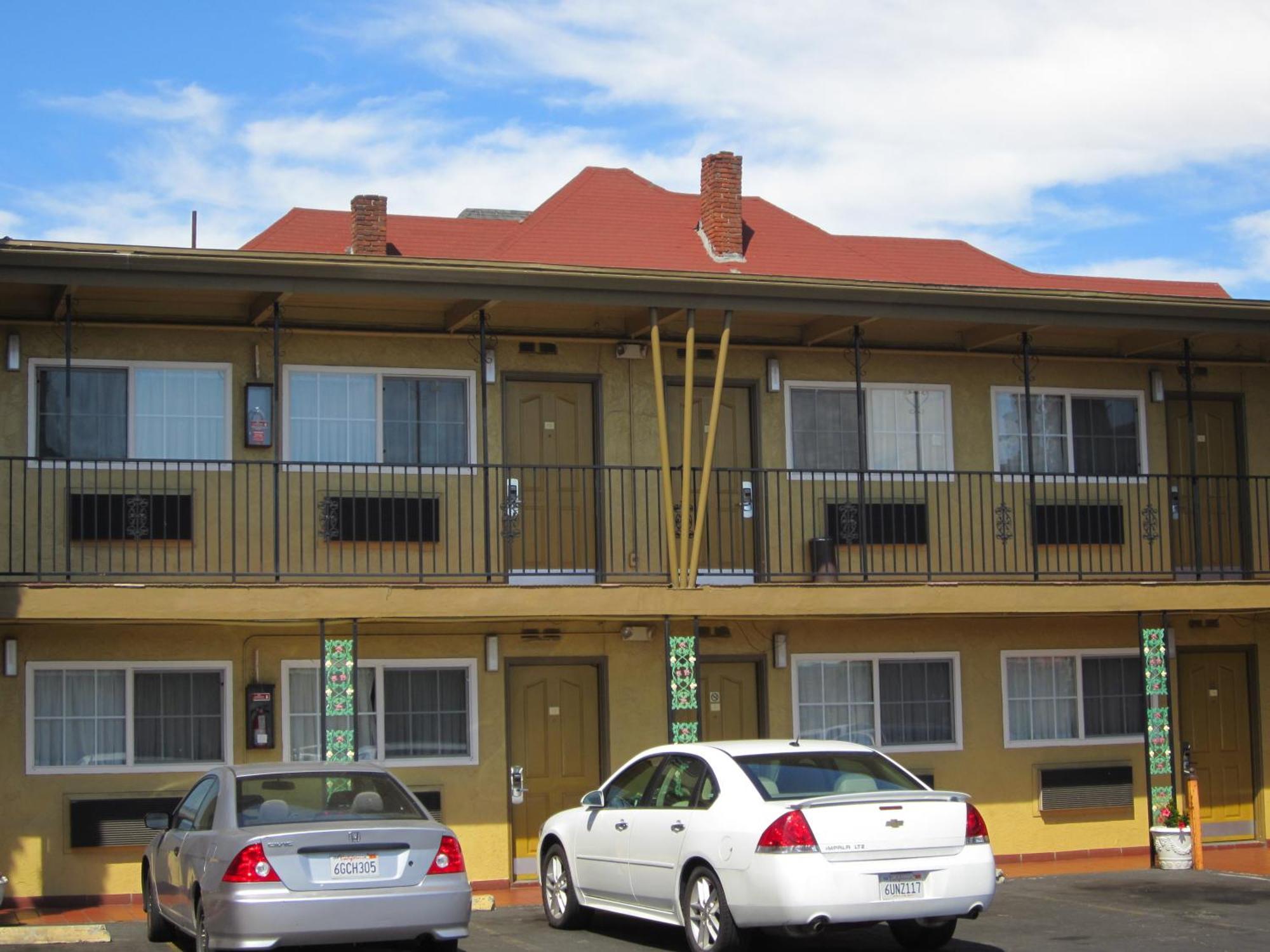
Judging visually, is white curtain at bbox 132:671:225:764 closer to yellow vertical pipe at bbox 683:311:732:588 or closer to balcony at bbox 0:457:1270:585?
balcony at bbox 0:457:1270:585

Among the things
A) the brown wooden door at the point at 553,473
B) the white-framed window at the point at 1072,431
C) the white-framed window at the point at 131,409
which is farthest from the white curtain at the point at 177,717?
the white-framed window at the point at 1072,431

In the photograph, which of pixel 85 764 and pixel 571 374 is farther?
pixel 571 374

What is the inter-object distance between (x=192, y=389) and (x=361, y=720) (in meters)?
3.66

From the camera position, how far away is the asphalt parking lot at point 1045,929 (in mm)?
11102

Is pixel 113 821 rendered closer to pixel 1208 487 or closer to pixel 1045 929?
pixel 1045 929

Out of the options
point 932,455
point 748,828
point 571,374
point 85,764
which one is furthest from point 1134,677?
point 85,764

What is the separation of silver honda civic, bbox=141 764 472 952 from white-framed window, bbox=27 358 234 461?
19.3ft

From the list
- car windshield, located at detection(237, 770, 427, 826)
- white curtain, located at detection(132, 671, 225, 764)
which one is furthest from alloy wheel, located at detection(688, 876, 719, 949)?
white curtain, located at detection(132, 671, 225, 764)

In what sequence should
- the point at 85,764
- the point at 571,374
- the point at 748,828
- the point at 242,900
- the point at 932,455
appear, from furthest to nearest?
the point at 932,455
the point at 571,374
the point at 85,764
the point at 748,828
the point at 242,900

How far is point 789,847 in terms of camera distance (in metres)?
9.64

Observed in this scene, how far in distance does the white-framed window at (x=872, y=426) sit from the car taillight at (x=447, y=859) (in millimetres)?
8511

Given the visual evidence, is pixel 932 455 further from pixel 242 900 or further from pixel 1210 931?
pixel 242 900

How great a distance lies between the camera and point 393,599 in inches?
571

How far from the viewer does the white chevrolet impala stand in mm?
9625
